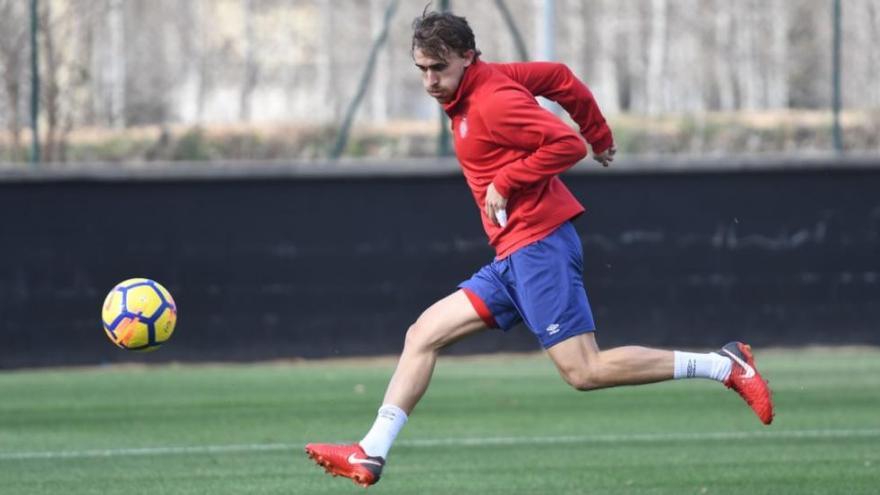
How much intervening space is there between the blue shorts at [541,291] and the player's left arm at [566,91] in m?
0.54

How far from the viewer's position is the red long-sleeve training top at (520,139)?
6.91 metres

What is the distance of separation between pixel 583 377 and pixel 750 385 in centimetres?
84

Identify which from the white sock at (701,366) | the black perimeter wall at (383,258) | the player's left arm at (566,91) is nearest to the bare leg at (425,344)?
the white sock at (701,366)

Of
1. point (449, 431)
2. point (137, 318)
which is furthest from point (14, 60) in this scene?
point (137, 318)

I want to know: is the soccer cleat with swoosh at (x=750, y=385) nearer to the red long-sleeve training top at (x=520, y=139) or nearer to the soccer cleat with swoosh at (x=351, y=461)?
the red long-sleeve training top at (x=520, y=139)

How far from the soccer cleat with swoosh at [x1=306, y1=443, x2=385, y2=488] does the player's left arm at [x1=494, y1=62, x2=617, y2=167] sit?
→ 1877 millimetres

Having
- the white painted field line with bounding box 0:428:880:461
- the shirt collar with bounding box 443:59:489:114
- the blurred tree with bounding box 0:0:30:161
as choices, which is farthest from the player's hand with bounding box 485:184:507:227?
the blurred tree with bounding box 0:0:30:161

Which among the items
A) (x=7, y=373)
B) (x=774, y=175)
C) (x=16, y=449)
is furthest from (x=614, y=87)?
(x=16, y=449)

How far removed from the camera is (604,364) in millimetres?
7117

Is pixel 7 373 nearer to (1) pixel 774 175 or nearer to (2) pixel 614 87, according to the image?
(1) pixel 774 175

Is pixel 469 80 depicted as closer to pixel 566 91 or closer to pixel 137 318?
pixel 566 91

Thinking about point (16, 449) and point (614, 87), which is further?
point (614, 87)

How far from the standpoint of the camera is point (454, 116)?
7176 mm

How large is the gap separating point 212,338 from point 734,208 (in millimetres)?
5409
